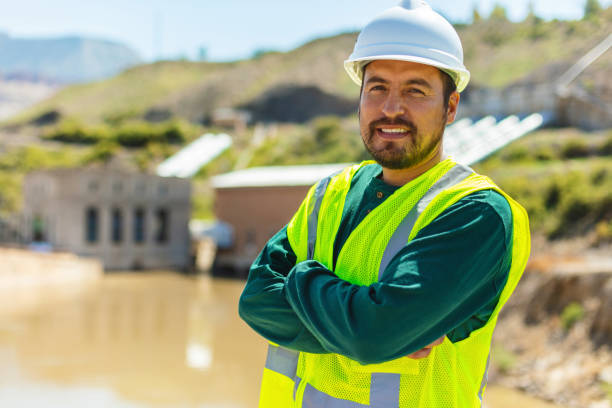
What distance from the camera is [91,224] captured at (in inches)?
768

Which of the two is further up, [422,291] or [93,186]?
[422,291]

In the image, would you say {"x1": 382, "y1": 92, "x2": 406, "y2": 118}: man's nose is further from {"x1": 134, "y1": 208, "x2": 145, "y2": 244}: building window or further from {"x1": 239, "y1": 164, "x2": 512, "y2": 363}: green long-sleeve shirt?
{"x1": 134, "y1": 208, "x2": 145, "y2": 244}: building window

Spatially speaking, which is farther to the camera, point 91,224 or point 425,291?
point 91,224

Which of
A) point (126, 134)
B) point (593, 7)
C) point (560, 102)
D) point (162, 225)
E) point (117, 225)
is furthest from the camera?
point (126, 134)

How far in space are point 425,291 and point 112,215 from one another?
19799 mm

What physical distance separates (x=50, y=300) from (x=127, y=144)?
79.6 feet

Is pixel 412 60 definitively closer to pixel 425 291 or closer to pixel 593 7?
pixel 425 291

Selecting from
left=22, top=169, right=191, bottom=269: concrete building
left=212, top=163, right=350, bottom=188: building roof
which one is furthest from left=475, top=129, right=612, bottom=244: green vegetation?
left=22, top=169, right=191, bottom=269: concrete building

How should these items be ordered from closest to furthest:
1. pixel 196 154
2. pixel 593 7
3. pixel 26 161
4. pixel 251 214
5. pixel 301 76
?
1. pixel 593 7
2. pixel 251 214
3. pixel 26 161
4. pixel 196 154
5. pixel 301 76

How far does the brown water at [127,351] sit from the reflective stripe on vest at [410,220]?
737 cm

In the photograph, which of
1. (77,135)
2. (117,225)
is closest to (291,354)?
(117,225)

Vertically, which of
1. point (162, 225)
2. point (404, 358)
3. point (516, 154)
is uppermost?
point (404, 358)

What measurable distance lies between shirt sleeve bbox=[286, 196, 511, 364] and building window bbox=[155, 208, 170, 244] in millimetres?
20277

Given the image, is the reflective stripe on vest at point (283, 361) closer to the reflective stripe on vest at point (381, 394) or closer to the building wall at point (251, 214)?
the reflective stripe on vest at point (381, 394)
